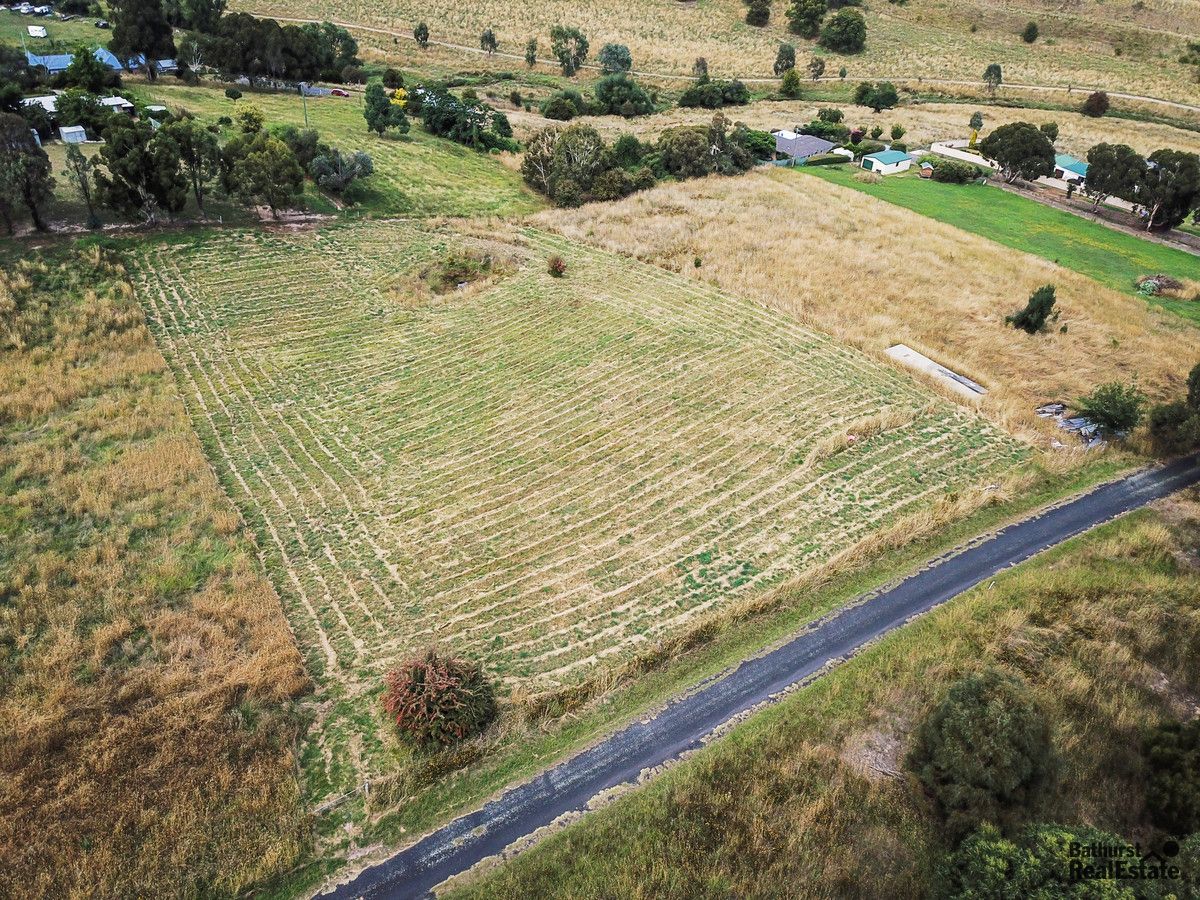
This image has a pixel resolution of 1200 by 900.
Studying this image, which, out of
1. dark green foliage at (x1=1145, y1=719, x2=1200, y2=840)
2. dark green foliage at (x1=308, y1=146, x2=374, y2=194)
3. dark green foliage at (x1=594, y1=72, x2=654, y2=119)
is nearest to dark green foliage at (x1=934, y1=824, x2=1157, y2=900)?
dark green foliage at (x1=1145, y1=719, x2=1200, y2=840)

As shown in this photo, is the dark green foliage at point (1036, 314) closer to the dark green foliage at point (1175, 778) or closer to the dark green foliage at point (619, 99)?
the dark green foliage at point (1175, 778)

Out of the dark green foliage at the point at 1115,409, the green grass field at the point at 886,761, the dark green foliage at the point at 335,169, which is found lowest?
the green grass field at the point at 886,761

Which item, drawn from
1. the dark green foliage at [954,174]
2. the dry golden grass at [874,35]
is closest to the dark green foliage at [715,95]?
the dry golden grass at [874,35]

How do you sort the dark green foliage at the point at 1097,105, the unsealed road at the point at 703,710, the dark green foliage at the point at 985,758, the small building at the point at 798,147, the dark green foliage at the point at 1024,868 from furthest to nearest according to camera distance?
the dark green foliage at the point at 1097,105 → the small building at the point at 798,147 → the dark green foliage at the point at 985,758 → the unsealed road at the point at 703,710 → the dark green foliage at the point at 1024,868

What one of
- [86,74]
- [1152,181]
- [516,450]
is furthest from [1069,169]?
[86,74]

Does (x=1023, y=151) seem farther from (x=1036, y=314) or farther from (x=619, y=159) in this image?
(x=619, y=159)
